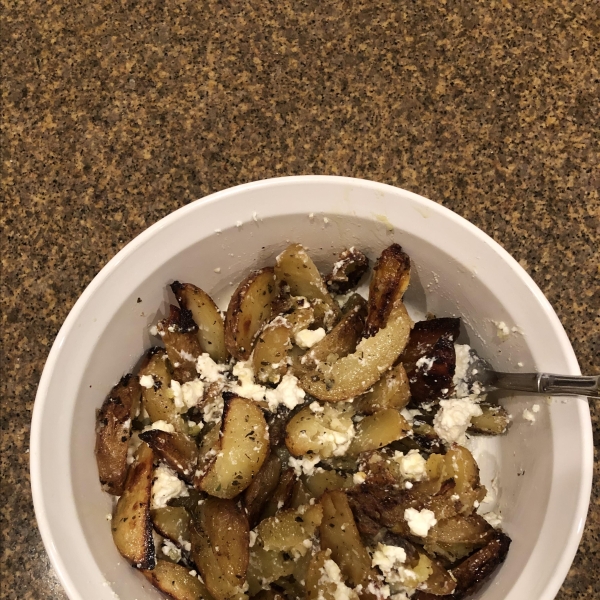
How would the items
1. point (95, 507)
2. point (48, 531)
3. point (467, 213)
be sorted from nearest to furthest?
point (48, 531) → point (95, 507) → point (467, 213)

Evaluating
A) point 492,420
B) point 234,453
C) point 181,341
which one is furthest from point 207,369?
point 492,420

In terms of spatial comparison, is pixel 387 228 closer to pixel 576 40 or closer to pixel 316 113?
pixel 316 113

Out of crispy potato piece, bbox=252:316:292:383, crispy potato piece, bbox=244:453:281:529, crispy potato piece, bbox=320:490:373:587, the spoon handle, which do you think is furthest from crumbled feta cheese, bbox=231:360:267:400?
the spoon handle

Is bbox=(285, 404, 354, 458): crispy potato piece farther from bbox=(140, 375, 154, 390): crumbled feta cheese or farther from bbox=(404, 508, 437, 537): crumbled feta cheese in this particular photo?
bbox=(140, 375, 154, 390): crumbled feta cheese

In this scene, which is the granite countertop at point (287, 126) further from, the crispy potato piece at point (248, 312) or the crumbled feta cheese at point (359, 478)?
the crumbled feta cheese at point (359, 478)

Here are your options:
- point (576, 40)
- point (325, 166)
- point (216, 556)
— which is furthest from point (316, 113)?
point (216, 556)
